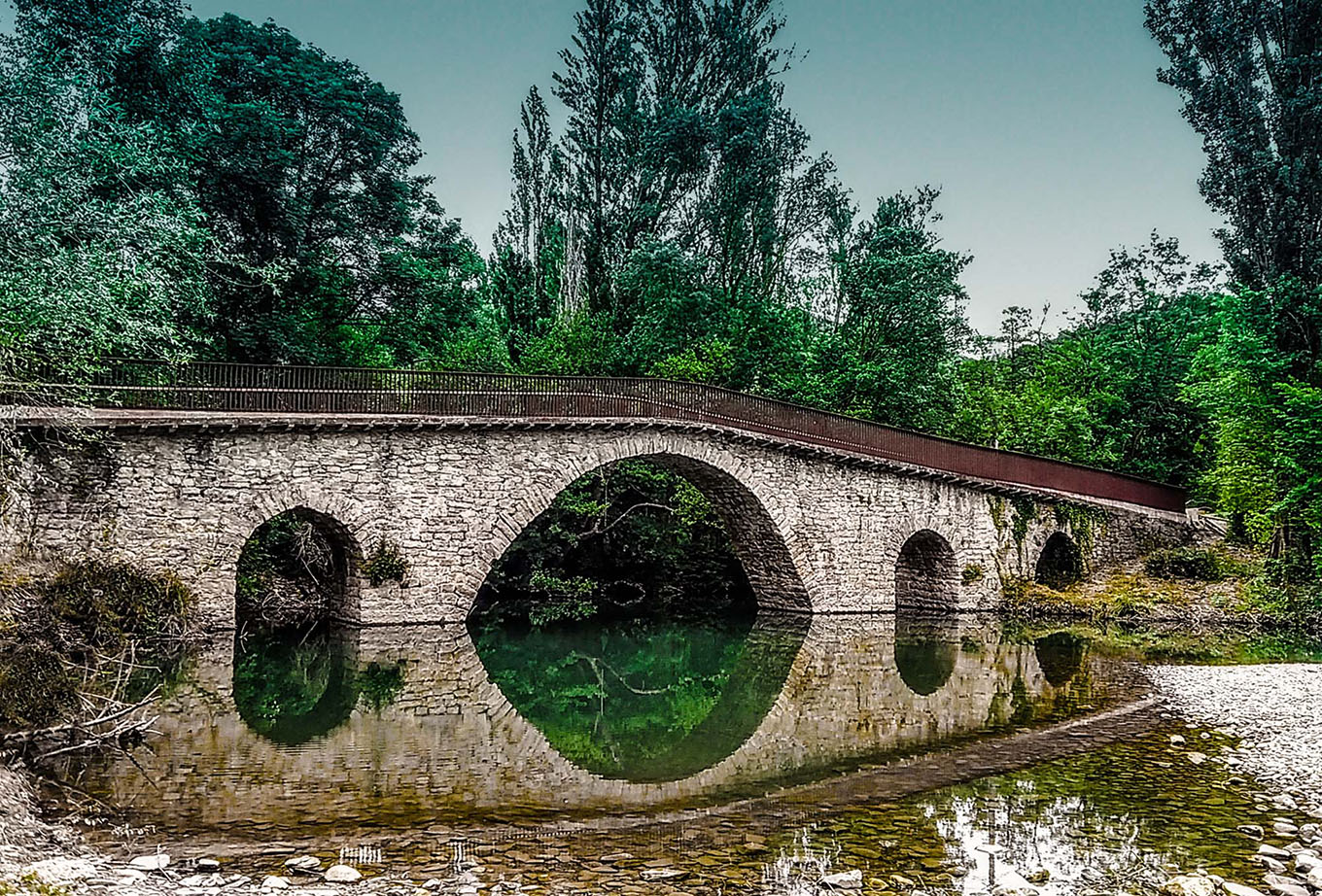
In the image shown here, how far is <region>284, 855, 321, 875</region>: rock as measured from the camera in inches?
293

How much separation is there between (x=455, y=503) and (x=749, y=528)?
7.16 m

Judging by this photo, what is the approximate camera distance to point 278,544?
2466 centimetres

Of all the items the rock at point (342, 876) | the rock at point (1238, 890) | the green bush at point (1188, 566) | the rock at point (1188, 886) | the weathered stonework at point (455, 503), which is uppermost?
the weathered stonework at point (455, 503)

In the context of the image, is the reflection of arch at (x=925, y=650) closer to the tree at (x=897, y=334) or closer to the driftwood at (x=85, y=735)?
the tree at (x=897, y=334)

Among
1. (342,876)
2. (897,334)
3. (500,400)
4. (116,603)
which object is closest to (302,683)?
(116,603)

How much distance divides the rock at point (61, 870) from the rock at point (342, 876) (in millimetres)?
1519

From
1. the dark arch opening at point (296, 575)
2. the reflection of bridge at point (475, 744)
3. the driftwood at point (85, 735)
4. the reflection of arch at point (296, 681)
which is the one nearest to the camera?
the reflection of bridge at point (475, 744)

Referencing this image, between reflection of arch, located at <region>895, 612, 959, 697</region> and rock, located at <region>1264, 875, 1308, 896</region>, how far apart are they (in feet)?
28.0

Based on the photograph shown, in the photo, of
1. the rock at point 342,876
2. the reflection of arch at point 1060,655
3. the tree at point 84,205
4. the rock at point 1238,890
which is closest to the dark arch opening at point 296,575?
the tree at point 84,205

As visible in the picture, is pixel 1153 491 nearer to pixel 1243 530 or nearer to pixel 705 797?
pixel 1243 530

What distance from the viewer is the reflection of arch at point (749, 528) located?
76.3 ft

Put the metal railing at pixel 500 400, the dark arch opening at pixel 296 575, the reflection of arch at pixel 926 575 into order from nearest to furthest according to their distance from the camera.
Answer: the metal railing at pixel 500 400 → the dark arch opening at pixel 296 575 → the reflection of arch at pixel 926 575

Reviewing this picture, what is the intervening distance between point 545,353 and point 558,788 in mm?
23173

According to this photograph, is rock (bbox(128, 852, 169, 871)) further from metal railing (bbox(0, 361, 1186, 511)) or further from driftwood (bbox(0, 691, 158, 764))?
metal railing (bbox(0, 361, 1186, 511))
